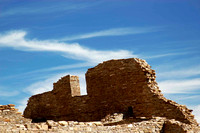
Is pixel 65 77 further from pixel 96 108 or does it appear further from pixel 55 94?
pixel 96 108

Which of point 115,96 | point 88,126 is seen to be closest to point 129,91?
point 115,96

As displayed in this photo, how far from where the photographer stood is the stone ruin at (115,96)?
59.5 feet

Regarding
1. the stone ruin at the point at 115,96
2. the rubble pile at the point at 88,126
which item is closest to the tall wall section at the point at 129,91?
the stone ruin at the point at 115,96

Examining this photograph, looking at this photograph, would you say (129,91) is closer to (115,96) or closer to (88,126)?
(115,96)

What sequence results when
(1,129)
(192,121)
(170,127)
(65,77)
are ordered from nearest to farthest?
(1,129) < (170,127) < (192,121) < (65,77)

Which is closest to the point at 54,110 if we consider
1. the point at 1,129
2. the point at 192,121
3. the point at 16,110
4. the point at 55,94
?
the point at 55,94

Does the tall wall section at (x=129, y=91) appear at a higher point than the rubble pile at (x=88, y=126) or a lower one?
higher

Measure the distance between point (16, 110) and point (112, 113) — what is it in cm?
532

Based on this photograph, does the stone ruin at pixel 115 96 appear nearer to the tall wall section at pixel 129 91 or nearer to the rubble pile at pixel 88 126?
the tall wall section at pixel 129 91

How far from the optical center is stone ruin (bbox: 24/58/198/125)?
18125 millimetres

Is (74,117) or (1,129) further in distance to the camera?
(74,117)

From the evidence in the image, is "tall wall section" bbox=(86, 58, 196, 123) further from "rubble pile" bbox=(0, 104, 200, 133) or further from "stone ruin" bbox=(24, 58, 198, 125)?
"rubble pile" bbox=(0, 104, 200, 133)

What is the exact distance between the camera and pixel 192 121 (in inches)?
685

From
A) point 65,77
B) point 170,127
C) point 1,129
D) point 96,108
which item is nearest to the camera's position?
point 1,129
